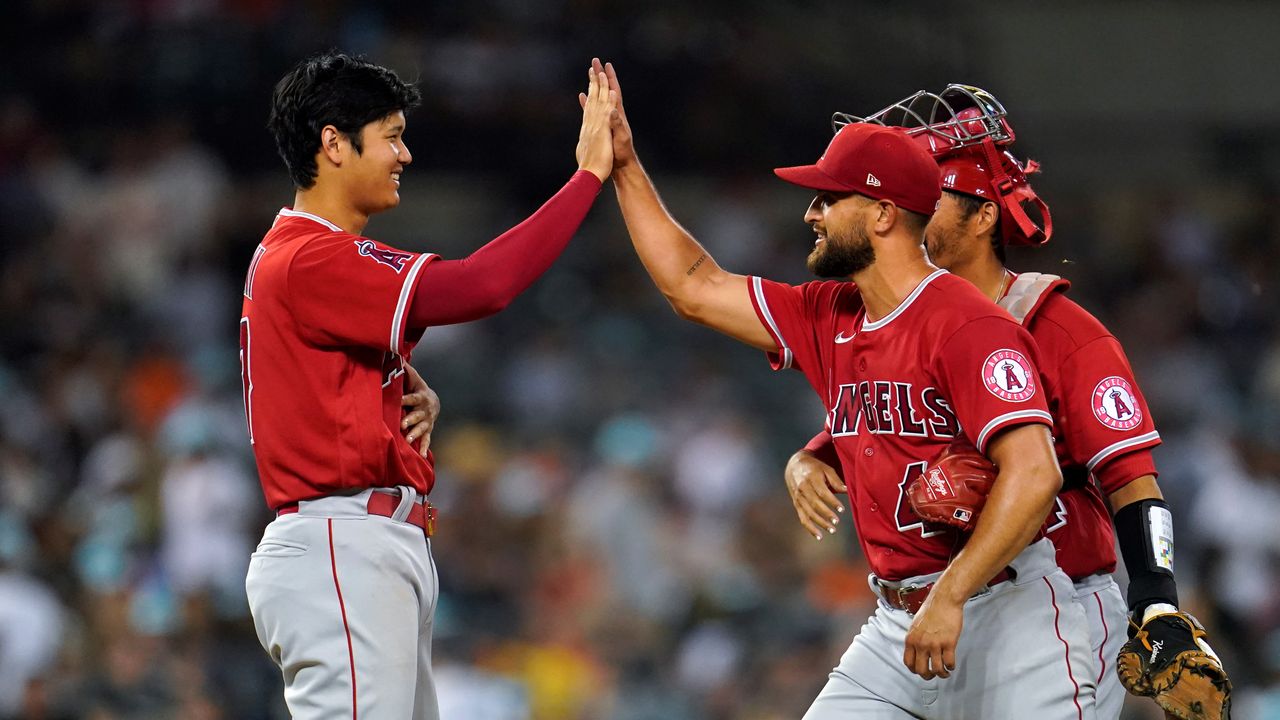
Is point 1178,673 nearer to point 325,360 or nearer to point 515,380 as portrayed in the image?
point 325,360

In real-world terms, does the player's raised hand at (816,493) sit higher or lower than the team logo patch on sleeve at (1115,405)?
lower

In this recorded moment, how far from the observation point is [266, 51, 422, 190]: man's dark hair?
140 inches

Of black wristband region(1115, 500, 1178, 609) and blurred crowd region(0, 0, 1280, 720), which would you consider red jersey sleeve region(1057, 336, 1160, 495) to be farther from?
blurred crowd region(0, 0, 1280, 720)

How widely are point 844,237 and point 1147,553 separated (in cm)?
107

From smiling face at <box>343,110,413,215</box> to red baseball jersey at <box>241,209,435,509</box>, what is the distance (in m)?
0.16

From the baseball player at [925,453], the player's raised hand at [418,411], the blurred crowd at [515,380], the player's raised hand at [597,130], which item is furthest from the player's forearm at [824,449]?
the blurred crowd at [515,380]

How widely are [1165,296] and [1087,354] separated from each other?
8.24 m

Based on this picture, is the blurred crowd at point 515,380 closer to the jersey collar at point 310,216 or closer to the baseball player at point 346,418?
the baseball player at point 346,418

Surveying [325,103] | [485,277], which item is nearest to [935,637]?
[485,277]

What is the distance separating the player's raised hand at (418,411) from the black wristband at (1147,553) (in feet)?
5.68

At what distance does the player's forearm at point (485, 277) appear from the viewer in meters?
3.40

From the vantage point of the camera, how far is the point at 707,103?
11.7 metres

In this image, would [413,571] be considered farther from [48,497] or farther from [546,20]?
[546,20]

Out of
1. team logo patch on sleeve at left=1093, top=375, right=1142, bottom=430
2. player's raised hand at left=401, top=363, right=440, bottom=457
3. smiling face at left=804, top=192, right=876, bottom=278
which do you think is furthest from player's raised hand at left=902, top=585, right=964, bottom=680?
player's raised hand at left=401, top=363, right=440, bottom=457
